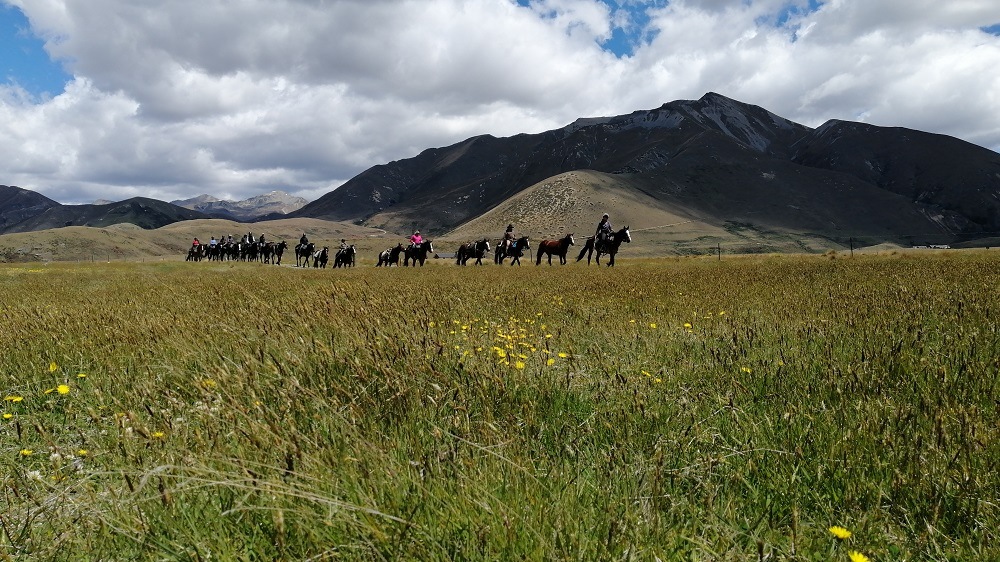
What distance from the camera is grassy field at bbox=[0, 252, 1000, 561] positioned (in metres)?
2.01

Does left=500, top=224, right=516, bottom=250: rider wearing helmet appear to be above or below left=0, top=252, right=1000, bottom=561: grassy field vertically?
above

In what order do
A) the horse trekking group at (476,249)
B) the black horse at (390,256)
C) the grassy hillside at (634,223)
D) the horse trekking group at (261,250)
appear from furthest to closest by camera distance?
the grassy hillside at (634,223) < the horse trekking group at (261,250) < the black horse at (390,256) < the horse trekking group at (476,249)

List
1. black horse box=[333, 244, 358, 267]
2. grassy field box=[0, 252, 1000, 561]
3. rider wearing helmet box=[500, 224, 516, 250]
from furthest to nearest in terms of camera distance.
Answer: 1. black horse box=[333, 244, 358, 267]
2. rider wearing helmet box=[500, 224, 516, 250]
3. grassy field box=[0, 252, 1000, 561]

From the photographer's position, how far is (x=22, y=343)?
6.03 meters

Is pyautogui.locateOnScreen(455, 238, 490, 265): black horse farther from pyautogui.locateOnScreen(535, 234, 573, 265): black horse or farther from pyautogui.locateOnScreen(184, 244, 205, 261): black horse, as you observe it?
pyautogui.locateOnScreen(184, 244, 205, 261): black horse

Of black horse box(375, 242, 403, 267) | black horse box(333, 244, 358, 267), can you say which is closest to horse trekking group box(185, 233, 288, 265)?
black horse box(333, 244, 358, 267)

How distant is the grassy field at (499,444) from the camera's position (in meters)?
2.01

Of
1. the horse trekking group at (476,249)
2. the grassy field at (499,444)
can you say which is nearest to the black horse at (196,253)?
the horse trekking group at (476,249)

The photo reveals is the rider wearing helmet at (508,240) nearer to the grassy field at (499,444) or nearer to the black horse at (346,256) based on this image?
the black horse at (346,256)

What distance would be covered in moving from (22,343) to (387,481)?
6.36m

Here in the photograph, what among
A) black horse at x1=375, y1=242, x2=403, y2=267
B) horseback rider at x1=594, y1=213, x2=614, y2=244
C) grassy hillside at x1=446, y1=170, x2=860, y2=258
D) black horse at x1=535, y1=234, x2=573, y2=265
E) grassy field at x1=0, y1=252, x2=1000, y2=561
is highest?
grassy hillside at x1=446, y1=170, x2=860, y2=258

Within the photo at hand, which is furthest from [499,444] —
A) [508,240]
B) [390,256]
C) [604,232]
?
[390,256]

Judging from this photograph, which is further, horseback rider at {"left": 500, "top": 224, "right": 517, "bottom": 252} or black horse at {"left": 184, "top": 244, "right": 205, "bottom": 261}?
black horse at {"left": 184, "top": 244, "right": 205, "bottom": 261}

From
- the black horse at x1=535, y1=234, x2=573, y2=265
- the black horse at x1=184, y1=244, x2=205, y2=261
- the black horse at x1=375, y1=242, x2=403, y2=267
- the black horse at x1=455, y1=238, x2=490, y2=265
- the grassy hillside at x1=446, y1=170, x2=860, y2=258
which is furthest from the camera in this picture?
the grassy hillside at x1=446, y1=170, x2=860, y2=258
